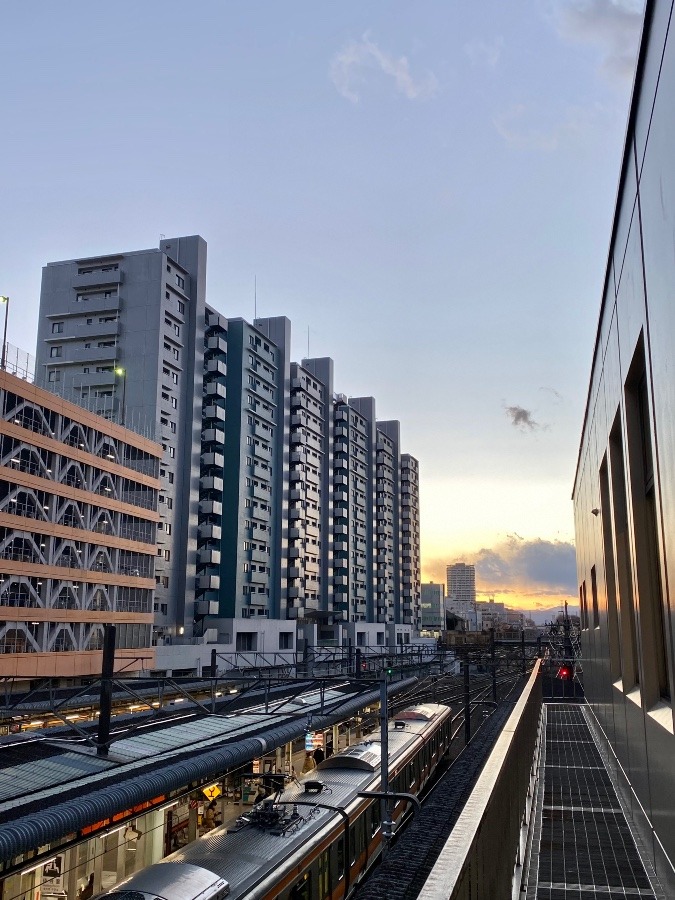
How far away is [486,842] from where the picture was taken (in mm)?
4711

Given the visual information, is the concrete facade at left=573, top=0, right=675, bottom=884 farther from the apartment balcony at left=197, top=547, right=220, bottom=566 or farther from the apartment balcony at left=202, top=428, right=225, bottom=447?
the apartment balcony at left=202, top=428, right=225, bottom=447

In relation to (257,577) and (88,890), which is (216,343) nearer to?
(257,577)

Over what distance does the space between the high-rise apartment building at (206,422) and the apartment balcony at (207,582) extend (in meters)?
0.14

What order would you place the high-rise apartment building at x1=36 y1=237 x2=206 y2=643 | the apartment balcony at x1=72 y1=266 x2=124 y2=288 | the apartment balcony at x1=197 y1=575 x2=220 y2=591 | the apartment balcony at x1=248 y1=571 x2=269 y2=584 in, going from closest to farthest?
1. the high-rise apartment building at x1=36 y1=237 x2=206 y2=643
2. the apartment balcony at x1=72 y1=266 x2=124 y2=288
3. the apartment balcony at x1=197 y1=575 x2=220 y2=591
4. the apartment balcony at x1=248 y1=571 x2=269 y2=584

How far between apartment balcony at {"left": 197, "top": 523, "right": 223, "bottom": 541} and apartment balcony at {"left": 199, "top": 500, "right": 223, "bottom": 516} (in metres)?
1.01

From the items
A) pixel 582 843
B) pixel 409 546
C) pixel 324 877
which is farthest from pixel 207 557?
pixel 409 546

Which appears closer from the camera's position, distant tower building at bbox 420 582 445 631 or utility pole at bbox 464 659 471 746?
utility pole at bbox 464 659 471 746

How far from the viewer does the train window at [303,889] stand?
42.2 ft

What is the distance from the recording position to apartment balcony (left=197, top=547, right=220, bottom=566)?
2379 inches

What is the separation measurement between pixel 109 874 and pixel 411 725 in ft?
39.5

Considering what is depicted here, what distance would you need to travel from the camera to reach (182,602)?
58.5 meters

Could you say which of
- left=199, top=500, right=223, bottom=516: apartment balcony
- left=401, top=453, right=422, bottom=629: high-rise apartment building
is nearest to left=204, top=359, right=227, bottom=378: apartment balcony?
left=199, top=500, right=223, bottom=516: apartment balcony

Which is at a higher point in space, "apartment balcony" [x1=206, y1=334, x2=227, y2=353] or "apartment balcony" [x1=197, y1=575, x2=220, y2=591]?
"apartment balcony" [x1=206, y1=334, x2=227, y2=353]

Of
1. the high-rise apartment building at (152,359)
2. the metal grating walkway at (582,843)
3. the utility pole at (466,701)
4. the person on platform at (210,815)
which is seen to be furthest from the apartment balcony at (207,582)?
the metal grating walkway at (582,843)
